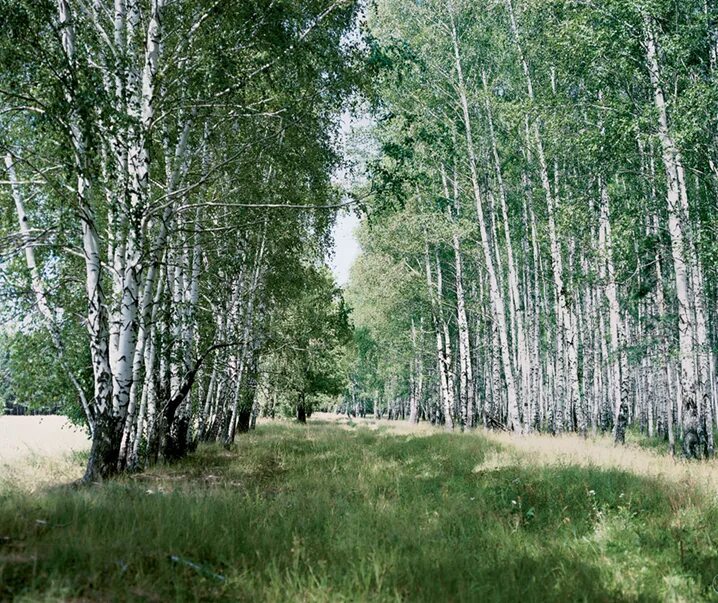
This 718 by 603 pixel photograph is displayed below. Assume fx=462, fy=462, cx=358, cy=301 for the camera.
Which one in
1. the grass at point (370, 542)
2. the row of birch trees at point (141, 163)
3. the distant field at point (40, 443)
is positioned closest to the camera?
the grass at point (370, 542)

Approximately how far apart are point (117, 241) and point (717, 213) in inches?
699

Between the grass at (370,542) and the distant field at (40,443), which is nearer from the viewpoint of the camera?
the grass at (370,542)

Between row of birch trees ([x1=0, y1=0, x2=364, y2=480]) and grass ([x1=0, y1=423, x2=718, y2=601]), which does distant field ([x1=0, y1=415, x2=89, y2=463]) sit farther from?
grass ([x1=0, y1=423, x2=718, y2=601])

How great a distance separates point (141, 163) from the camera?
641 centimetres

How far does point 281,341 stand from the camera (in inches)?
591

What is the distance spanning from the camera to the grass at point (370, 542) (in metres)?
3.00

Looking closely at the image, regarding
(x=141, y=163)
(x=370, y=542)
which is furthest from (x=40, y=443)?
(x=370, y=542)

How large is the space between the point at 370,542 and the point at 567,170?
18.8 metres

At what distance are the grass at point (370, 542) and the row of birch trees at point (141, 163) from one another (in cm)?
228

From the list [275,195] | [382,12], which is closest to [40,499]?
[275,195]

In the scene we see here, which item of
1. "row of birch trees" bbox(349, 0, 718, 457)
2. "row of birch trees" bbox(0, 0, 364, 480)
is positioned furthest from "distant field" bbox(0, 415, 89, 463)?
"row of birch trees" bbox(349, 0, 718, 457)

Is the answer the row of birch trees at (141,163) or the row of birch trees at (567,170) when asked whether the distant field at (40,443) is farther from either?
the row of birch trees at (567,170)

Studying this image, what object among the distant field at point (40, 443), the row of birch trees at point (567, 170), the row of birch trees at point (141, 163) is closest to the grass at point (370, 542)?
the row of birch trees at point (141, 163)

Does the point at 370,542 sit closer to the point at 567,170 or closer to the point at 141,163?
the point at 141,163
